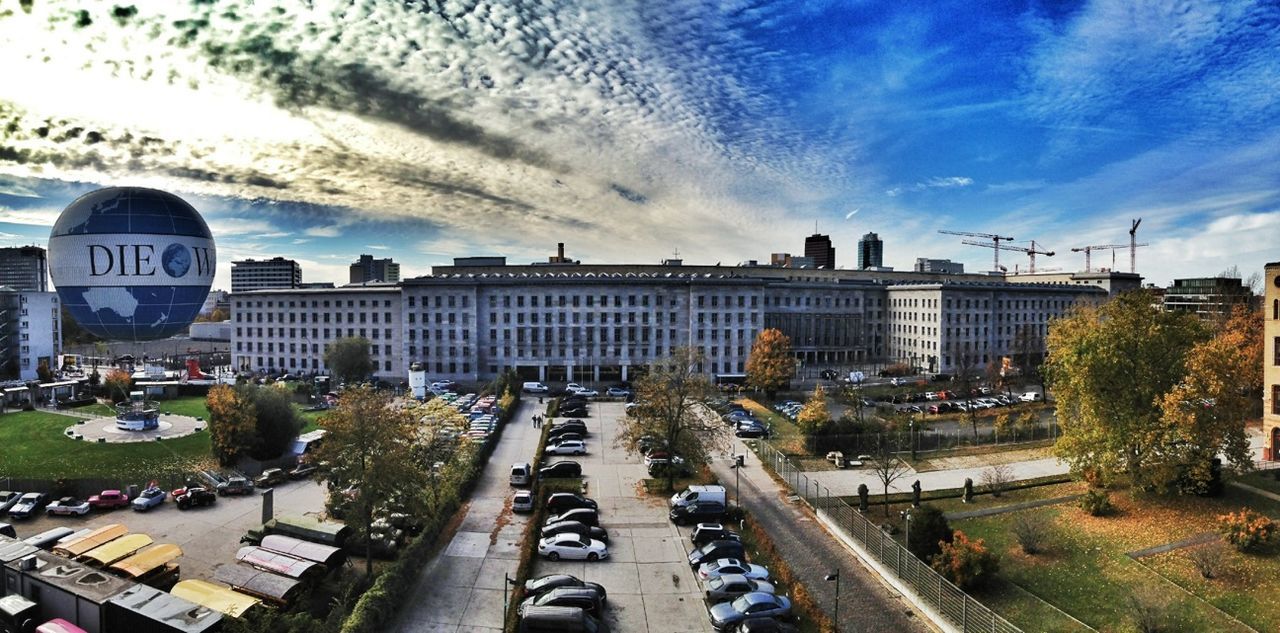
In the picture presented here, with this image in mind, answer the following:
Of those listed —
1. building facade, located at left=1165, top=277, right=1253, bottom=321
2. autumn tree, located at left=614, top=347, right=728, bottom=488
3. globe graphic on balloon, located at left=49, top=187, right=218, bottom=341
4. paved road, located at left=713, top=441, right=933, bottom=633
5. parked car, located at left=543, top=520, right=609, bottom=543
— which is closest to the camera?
paved road, located at left=713, top=441, right=933, bottom=633

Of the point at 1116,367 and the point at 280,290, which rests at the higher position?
the point at 280,290

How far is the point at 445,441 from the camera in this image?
39094 millimetres

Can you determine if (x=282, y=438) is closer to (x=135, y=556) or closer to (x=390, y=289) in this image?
(x=135, y=556)

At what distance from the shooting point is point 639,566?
3112cm

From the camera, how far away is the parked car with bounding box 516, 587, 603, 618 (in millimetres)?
25875

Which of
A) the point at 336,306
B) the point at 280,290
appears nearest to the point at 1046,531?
the point at 336,306

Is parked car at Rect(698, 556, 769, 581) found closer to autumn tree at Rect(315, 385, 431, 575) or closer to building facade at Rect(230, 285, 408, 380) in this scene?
autumn tree at Rect(315, 385, 431, 575)

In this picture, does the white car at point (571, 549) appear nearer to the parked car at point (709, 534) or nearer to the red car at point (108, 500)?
the parked car at point (709, 534)

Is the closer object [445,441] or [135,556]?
[135,556]

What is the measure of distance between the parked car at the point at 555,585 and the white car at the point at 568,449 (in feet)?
74.4

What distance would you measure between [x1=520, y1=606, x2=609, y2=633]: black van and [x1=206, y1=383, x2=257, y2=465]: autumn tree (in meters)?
32.8

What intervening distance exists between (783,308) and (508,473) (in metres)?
60.8

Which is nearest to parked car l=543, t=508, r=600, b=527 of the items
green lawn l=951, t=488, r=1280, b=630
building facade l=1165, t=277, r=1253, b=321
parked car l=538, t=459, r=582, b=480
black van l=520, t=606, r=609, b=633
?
parked car l=538, t=459, r=582, b=480

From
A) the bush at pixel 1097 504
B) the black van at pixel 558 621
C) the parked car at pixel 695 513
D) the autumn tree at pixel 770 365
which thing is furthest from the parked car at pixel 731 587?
the autumn tree at pixel 770 365
